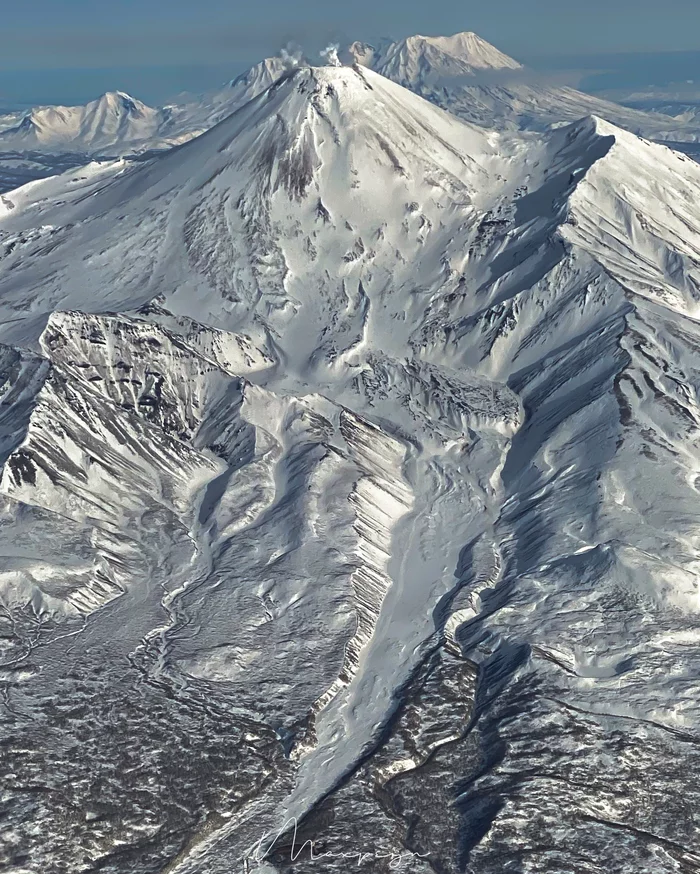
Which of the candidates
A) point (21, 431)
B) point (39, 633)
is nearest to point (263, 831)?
point (39, 633)

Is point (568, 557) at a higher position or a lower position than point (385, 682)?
higher

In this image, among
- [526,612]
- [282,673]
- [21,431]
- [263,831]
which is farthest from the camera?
[21,431]

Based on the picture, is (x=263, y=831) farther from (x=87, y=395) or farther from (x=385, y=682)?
(x=87, y=395)

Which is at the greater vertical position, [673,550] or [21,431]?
[673,550]

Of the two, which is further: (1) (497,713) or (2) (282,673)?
(2) (282,673)

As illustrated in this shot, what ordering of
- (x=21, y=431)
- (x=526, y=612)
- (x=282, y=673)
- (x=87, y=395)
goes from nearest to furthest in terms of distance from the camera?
(x=282, y=673), (x=526, y=612), (x=21, y=431), (x=87, y=395)

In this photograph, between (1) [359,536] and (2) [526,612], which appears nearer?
(2) [526,612]

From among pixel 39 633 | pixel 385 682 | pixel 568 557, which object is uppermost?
pixel 568 557

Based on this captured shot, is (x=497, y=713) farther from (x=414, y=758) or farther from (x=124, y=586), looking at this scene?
(x=124, y=586)

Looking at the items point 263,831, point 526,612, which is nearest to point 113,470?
point 526,612

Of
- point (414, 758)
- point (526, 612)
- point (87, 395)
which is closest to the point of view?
point (414, 758)
